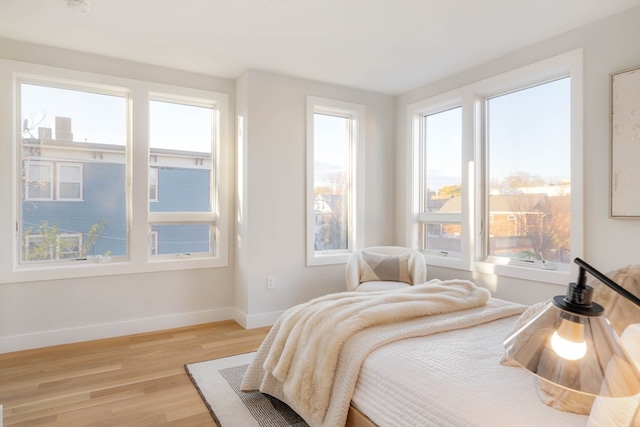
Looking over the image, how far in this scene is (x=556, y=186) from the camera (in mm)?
3084

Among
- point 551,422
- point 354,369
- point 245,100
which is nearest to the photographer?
point 551,422

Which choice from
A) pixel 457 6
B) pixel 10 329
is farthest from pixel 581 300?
pixel 10 329

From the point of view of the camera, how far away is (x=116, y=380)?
2.51 m

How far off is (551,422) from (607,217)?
225 centimetres

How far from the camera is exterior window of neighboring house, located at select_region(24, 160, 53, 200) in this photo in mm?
3186

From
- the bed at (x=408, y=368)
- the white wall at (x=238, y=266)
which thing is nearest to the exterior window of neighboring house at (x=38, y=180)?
the white wall at (x=238, y=266)

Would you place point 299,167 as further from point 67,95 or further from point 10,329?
point 10,329

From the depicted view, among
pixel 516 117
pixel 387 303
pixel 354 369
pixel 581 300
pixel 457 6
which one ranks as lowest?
pixel 354 369

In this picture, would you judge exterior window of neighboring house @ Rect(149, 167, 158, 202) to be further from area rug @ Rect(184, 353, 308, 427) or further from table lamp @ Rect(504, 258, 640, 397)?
table lamp @ Rect(504, 258, 640, 397)

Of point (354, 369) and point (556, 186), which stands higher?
point (556, 186)

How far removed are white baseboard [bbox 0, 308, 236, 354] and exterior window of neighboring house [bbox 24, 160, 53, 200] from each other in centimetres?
117

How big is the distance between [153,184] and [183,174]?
1.01 ft

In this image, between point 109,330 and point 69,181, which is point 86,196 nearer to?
point 69,181

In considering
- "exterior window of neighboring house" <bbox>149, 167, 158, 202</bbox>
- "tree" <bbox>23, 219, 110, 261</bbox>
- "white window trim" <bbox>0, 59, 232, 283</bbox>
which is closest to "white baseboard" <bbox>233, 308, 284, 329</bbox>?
"white window trim" <bbox>0, 59, 232, 283</bbox>
